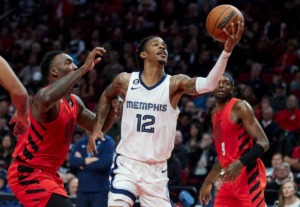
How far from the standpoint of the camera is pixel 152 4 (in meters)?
18.5

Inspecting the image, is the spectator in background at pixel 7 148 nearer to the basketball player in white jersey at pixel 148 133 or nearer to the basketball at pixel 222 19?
the basketball player in white jersey at pixel 148 133

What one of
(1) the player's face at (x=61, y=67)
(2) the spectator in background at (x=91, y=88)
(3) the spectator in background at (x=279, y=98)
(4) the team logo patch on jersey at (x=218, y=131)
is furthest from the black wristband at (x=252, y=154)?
(2) the spectator in background at (x=91, y=88)

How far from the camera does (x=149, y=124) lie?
6.97 metres

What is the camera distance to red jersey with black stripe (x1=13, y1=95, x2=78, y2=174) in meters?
6.71

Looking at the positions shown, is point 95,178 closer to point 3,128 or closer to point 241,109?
point 241,109

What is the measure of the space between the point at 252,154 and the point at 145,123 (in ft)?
4.10

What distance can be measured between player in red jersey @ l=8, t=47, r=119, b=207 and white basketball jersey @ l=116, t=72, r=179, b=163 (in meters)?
0.55

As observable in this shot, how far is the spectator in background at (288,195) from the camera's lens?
32.6 feet

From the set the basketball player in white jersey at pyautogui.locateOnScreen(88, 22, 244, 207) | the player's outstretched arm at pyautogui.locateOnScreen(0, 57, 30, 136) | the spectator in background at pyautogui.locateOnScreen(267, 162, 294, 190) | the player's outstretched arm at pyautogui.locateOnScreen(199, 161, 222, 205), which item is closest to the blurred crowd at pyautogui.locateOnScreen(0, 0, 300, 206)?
the spectator in background at pyautogui.locateOnScreen(267, 162, 294, 190)

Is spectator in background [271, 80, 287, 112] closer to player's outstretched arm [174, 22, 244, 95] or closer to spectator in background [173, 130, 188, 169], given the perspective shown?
spectator in background [173, 130, 188, 169]

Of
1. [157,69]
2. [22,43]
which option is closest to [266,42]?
[22,43]

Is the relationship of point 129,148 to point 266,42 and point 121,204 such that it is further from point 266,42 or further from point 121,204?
point 266,42

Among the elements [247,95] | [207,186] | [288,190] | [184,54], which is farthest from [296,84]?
[207,186]

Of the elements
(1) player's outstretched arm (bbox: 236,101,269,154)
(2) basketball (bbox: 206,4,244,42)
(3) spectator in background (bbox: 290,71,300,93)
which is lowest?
(3) spectator in background (bbox: 290,71,300,93)
